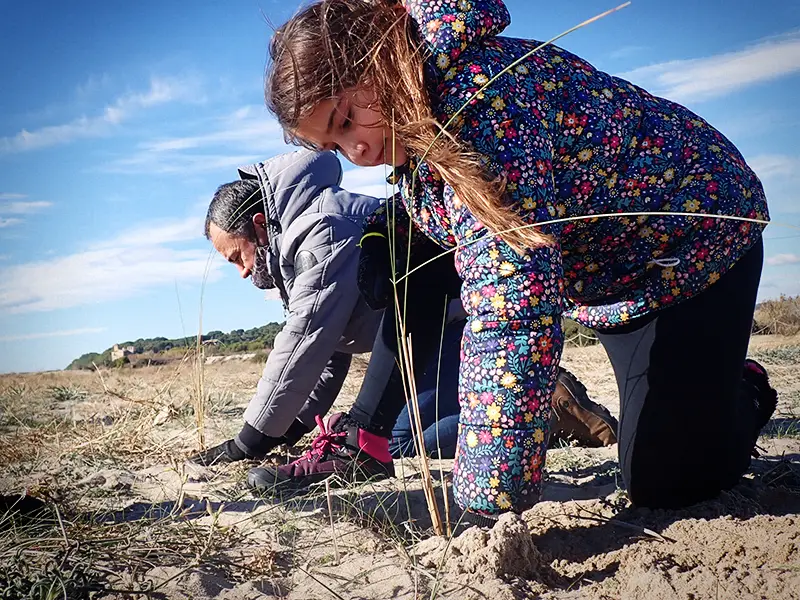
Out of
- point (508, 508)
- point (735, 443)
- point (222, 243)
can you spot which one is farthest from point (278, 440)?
point (735, 443)

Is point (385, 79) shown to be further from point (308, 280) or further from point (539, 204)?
point (308, 280)

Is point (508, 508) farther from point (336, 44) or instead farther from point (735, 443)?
point (336, 44)

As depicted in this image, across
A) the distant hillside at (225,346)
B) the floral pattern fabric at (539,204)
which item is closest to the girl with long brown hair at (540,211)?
the floral pattern fabric at (539,204)

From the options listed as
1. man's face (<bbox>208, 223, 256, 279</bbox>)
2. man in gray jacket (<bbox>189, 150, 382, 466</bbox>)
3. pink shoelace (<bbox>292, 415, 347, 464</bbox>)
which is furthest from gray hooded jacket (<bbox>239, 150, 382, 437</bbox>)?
pink shoelace (<bbox>292, 415, 347, 464</bbox>)

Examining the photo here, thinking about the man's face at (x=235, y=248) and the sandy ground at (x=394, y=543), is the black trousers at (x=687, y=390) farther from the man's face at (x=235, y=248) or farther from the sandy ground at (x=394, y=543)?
the man's face at (x=235, y=248)

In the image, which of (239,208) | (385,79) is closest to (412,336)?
(385,79)

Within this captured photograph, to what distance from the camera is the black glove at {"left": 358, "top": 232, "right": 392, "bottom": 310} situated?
2.35 m

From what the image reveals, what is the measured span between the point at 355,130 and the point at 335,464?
1.28m

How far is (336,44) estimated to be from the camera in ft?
5.66

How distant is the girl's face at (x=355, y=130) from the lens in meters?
1.78

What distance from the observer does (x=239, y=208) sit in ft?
10.9

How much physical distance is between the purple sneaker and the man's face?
1106mm

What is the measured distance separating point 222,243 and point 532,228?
84.2 inches

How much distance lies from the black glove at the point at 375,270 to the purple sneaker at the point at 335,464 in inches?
19.4
